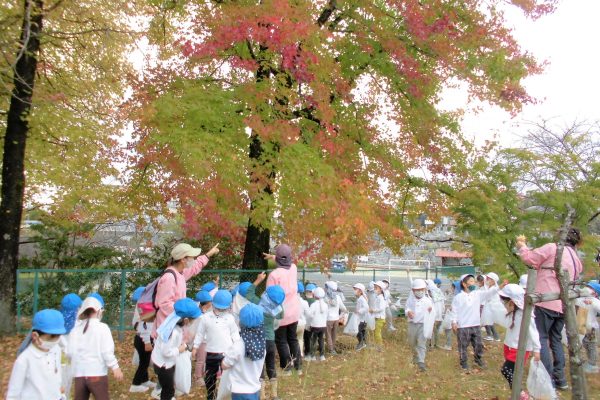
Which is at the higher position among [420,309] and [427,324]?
[420,309]

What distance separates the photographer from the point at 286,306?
22.5 feet

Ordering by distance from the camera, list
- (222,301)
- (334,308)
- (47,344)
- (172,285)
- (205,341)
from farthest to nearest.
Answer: (334,308), (205,341), (172,285), (222,301), (47,344)

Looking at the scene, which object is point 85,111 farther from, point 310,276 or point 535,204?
point 535,204

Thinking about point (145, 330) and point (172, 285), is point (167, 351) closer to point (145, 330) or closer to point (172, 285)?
point (172, 285)

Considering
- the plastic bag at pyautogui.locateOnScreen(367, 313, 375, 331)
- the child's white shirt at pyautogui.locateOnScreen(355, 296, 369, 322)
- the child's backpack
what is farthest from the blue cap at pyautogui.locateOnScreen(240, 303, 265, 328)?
the plastic bag at pyautogui.locateOnScreen(367, 313, 375, 331)

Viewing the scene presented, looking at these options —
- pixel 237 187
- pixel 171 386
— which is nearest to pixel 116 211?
pixel 237 187

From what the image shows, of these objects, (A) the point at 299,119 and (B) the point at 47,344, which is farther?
(A) the point at 299,119

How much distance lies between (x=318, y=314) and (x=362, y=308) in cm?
160

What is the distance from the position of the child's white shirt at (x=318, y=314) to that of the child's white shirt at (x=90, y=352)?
449 centimetres

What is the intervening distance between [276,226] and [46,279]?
5157mm

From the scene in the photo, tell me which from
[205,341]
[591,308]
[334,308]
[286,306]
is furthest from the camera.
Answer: [334,308]

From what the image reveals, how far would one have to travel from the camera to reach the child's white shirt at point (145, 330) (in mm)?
6306

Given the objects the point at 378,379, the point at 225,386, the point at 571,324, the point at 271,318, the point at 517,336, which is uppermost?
the point at 571,324

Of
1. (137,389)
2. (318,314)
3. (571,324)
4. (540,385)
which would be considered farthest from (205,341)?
(571,324)
